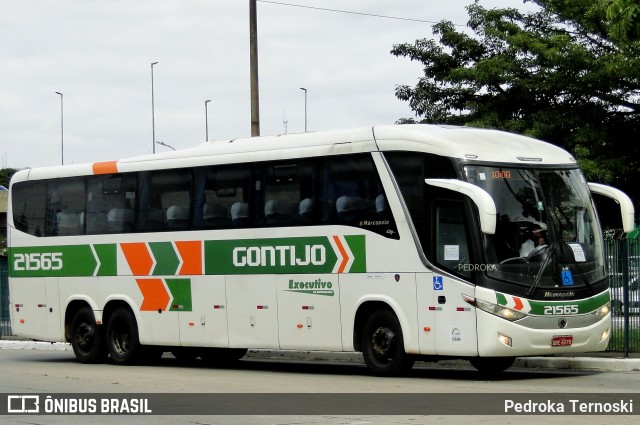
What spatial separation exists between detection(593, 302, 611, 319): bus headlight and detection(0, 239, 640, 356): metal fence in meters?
1.65

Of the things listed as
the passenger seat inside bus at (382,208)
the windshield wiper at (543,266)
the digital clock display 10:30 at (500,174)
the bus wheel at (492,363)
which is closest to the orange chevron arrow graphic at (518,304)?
the windshield wiper at (543,266)

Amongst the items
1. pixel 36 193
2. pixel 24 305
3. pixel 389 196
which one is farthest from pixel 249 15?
pixel 389 196

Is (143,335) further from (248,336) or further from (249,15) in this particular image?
(249,15)

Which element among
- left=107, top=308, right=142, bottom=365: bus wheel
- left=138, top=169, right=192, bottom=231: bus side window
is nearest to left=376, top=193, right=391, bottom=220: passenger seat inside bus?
left=138, top=169, right=192, bottom=231: bus side window

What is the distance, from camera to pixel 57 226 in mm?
24125

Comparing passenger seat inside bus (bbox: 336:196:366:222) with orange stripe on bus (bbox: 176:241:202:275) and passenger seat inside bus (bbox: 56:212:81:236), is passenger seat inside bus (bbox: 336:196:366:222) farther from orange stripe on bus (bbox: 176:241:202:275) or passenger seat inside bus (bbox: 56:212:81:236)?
passenger seat inside bus (bbox: 56:212:81:236)

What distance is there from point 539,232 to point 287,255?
4312 mm

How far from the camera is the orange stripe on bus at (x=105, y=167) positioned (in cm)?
2323

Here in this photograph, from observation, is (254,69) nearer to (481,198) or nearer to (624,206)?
(624,206)

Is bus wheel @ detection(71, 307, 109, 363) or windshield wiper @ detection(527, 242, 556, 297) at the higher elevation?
windshield wiper @ detection(527, 242, 556, 297)

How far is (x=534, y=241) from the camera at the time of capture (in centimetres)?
1712

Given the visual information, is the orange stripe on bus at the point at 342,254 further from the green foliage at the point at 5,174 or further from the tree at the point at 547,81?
the green foliage at the point at 5,174

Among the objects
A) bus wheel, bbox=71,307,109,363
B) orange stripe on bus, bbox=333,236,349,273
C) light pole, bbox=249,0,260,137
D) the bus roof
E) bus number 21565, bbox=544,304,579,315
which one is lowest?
bus wheel, bbox=71,307,109,363

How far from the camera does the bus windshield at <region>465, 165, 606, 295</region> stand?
16953 mm
